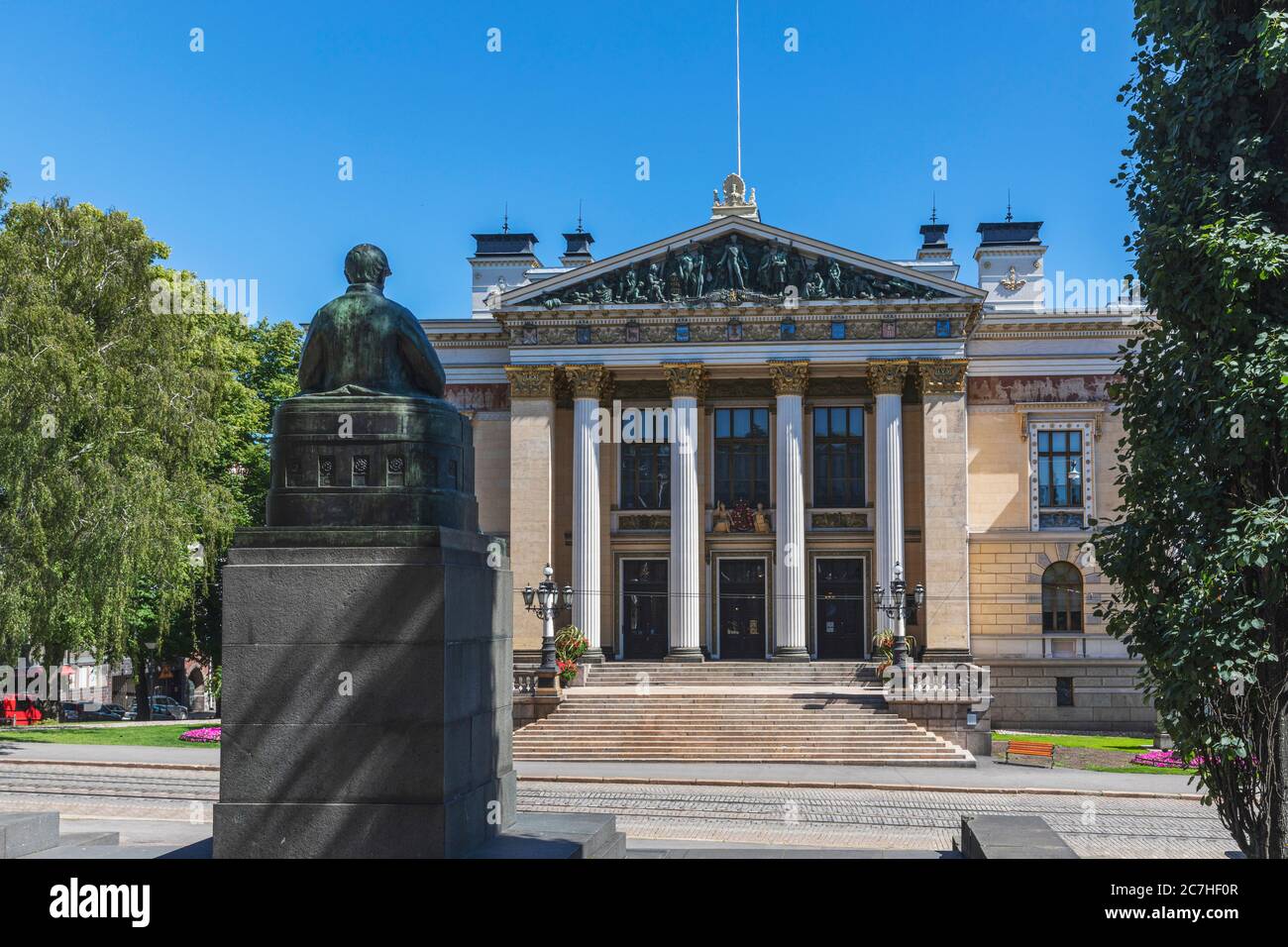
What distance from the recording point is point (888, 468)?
42938mm

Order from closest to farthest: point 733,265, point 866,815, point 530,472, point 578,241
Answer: point 866,815
point 733,265
point 530,472
point 578,241

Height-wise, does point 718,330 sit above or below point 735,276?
below

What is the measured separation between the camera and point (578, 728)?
34969 mm

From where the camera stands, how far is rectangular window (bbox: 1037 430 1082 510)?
45.0 m

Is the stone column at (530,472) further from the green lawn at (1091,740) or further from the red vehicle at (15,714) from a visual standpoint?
the red vehicle at (15,714)

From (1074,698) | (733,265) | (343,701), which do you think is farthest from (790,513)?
(343,701)

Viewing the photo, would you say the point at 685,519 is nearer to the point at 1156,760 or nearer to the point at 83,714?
the point at 1156,760

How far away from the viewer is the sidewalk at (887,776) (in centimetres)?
2648

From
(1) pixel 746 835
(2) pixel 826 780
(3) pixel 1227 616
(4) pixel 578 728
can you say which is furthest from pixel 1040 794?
(3) pixel 1227 616

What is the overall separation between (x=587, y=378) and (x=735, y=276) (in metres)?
6.14

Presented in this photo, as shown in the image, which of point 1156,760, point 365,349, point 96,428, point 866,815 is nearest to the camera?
point 365,349

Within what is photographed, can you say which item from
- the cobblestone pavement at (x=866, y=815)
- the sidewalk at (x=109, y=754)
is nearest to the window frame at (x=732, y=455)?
the cobblestone pavement at (x=866, y=815)

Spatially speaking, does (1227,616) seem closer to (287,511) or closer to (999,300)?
(287,511)
